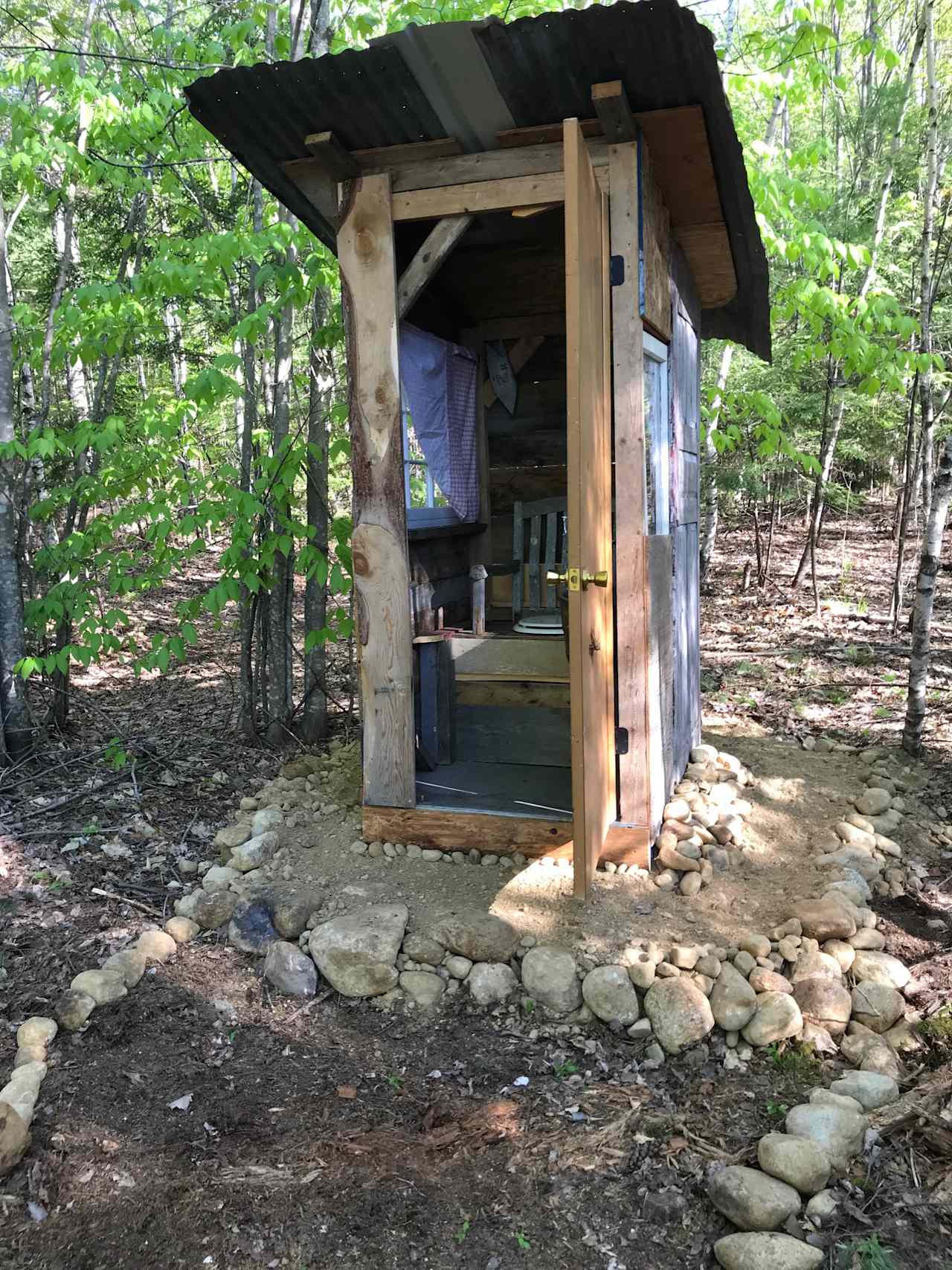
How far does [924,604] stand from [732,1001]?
311 centimetres

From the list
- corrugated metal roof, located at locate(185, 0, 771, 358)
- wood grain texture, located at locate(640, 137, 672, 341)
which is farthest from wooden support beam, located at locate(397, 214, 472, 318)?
wood grain texture, located at locate(640, 137, 672, 341)

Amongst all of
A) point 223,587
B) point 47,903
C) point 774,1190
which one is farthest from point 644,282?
point 47,903

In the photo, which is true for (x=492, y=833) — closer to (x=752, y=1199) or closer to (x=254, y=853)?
(x=254, y=853)

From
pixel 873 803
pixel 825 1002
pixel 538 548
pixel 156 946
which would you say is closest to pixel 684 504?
pixel 538 548

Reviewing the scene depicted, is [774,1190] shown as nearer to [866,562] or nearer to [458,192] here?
[458,192]

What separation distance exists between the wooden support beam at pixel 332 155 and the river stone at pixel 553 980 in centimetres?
333

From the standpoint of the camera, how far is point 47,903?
381 centimetres

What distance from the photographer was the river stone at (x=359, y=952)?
10.9ft

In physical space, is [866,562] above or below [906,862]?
above

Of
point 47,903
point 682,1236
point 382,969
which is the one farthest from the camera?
point 47,903

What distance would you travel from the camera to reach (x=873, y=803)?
4680 mm

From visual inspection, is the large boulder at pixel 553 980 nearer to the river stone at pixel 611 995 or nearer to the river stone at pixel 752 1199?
the river stone at pixel 611 995

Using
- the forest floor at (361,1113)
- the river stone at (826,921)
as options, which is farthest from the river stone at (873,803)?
the river stone at (826,921)

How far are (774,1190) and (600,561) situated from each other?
211cm
